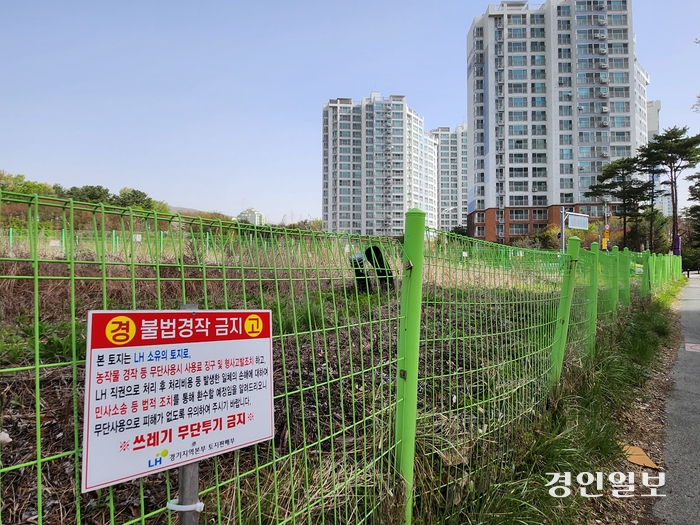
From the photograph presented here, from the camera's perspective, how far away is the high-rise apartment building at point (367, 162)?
396 ft

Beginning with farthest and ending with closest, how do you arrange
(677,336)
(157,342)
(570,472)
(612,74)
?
(612,74) → (677,336) → (570,472) → (157,342)

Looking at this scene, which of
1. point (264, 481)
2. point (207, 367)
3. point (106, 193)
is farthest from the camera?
point (106, 193)

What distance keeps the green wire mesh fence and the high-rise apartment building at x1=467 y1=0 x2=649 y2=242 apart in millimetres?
67986

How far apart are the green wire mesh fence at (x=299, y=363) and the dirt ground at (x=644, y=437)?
72 cm

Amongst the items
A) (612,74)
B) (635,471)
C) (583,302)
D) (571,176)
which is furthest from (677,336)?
(612,74)

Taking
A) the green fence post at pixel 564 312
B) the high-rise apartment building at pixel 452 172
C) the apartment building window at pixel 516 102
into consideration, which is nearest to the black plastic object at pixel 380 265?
the green fence post at pixel 564 312

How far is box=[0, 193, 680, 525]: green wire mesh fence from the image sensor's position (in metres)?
1.53

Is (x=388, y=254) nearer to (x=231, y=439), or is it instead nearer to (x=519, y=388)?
(x=231, y=439)

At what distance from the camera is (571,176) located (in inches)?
2569

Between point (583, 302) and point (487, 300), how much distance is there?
2.69 metres

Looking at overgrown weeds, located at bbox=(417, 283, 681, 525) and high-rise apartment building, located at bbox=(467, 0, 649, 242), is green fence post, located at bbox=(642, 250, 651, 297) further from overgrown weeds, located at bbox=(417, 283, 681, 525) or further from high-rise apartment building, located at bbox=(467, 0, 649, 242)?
high-rise apartment building, located at bbox=(467, 0, 649, 242)

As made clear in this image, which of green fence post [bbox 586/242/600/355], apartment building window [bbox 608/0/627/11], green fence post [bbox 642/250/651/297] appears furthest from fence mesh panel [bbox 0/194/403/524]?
apartment building window [bbox 608/0/627/11]

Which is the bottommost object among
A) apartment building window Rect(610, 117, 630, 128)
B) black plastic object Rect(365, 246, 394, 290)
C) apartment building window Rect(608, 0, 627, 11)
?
black plastic object Rect(365, 246, 394, 290)

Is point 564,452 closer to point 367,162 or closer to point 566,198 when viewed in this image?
point 566,198
